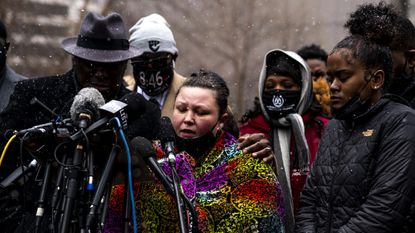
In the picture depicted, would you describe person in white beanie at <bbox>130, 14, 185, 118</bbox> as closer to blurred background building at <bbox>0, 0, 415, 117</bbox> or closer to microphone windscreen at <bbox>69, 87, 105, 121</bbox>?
microphone windscreen at <bbox>69, 87, 105, 121</bbox>

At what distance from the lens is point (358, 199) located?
18.7ft

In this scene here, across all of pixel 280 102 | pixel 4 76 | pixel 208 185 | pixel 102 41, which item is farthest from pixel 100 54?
pixel 4 76

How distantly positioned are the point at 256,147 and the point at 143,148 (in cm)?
120

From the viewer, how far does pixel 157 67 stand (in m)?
7.82

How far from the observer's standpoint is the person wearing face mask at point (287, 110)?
6.95m

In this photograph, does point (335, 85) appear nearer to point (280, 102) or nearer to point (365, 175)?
point (365, 175)

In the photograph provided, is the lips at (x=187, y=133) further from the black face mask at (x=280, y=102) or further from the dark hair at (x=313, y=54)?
the dark hair at (x=313, y=54)

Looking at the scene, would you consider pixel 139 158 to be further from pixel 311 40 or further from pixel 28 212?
pixel 311 40

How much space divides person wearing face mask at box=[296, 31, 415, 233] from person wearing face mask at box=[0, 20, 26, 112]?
2869mm

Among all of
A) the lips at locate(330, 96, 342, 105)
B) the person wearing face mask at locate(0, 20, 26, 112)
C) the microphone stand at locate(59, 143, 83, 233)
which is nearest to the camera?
the microphone stand at locate(59, 143, 83, 233)

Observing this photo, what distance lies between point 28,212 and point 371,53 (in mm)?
2217

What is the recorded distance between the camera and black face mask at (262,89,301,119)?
23.3ft

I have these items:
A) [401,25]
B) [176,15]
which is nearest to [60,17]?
[176,15]

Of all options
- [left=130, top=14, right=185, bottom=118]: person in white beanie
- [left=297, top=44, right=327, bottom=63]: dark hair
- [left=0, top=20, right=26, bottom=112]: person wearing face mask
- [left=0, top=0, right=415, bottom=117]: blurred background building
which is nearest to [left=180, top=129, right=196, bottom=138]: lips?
[left=130, top=14, right=185, bottom=118]: person in white beanie
